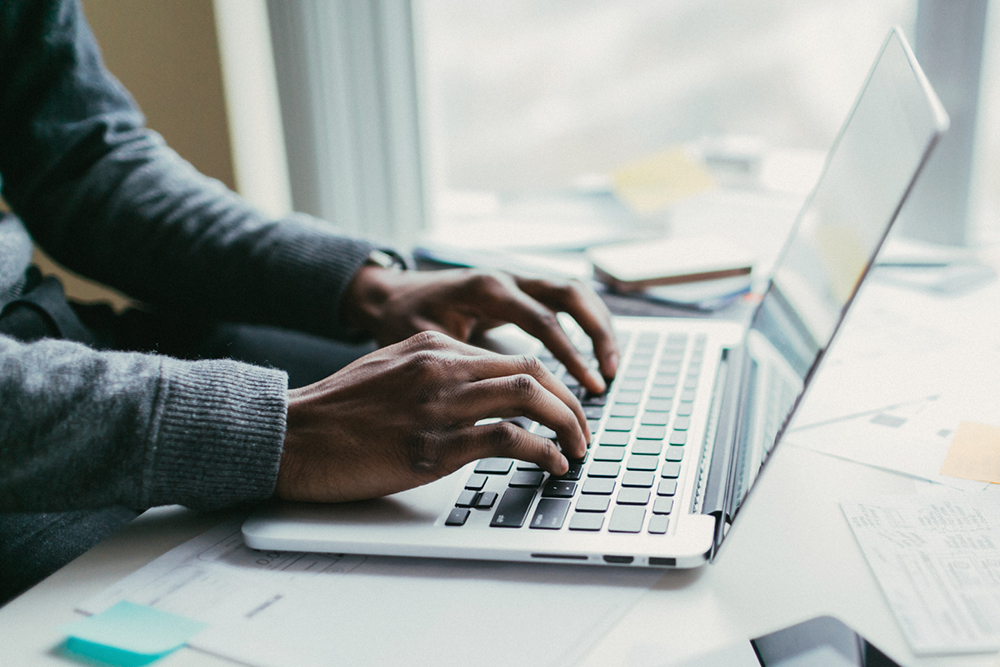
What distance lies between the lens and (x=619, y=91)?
138 cm

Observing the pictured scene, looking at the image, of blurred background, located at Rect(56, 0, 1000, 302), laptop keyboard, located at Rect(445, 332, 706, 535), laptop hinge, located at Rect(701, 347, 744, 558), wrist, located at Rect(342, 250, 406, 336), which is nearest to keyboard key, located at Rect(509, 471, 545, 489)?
laptop keyboard, located at Rect(445, 332, 706, 535)

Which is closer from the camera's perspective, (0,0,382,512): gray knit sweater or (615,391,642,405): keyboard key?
(615,391,642,405): keyboard key

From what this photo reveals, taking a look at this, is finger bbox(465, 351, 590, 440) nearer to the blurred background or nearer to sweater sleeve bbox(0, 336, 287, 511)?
sweater sleeve bbox(0, 336, 287, 511)

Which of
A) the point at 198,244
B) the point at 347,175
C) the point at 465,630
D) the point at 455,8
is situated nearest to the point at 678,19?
the point at 455,8

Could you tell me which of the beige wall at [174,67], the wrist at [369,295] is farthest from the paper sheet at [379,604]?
the beige wall at [174,67]

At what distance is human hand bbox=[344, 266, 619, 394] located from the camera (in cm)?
66

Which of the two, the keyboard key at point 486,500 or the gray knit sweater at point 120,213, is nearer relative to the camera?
the keyboard key at point 486,500

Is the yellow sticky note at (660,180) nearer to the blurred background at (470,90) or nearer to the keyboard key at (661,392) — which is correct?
the blurred background at (470,90)

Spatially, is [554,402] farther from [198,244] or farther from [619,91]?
[619,91]

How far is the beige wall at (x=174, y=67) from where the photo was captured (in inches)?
50.5

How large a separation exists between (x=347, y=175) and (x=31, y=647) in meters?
1.05

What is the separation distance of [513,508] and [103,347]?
0.54 meters

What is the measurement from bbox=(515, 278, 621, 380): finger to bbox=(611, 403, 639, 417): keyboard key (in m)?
0.06

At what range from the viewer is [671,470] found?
50 centimetres
